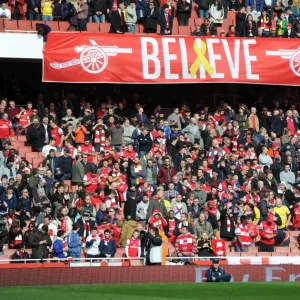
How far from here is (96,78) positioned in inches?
1268

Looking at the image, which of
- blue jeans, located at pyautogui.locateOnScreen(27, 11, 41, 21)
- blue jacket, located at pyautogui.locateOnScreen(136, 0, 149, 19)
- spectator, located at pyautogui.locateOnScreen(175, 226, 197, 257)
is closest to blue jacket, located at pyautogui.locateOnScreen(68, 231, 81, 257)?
spectator, located at pyautogui.locateOnScreen(175, 226, 197, 257)

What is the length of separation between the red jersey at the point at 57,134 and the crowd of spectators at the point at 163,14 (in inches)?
152

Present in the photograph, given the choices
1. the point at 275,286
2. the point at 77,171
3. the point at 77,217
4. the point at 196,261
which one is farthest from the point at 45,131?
the point at 275,286

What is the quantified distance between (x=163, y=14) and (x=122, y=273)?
35.0ft

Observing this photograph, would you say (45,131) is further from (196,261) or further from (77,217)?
(196,261)

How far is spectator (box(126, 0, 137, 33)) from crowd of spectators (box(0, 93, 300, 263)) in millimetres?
2336

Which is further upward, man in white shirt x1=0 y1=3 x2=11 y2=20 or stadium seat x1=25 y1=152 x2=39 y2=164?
man in white shirt x1=0 y1=3 x2=11 y2=20

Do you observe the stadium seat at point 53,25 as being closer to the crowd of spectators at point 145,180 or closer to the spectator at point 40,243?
the crowd of spectators at point 145,180

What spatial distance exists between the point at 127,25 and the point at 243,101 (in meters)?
5.53

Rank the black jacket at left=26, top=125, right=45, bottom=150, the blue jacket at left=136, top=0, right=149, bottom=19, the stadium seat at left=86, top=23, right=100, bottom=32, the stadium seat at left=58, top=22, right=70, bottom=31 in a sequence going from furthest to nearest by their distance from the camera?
the blue jacket at left=136, top=0, right=149, bottom=19 < the stadium seat at left=86, top=23, right=100, bottom=32 < the stadium seat at left=58, top=22, right=70, bottom=31 < the black jacket at left=26, top=125, right=45, bottom=150

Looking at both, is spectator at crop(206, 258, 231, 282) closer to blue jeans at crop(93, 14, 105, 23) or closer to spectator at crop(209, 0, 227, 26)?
blue jeans at crop(93, 14, 105, 23)

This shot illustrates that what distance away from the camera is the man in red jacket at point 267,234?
2842 cm

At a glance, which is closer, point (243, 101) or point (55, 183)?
point (55, 183)

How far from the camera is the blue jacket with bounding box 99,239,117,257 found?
1042 inches
